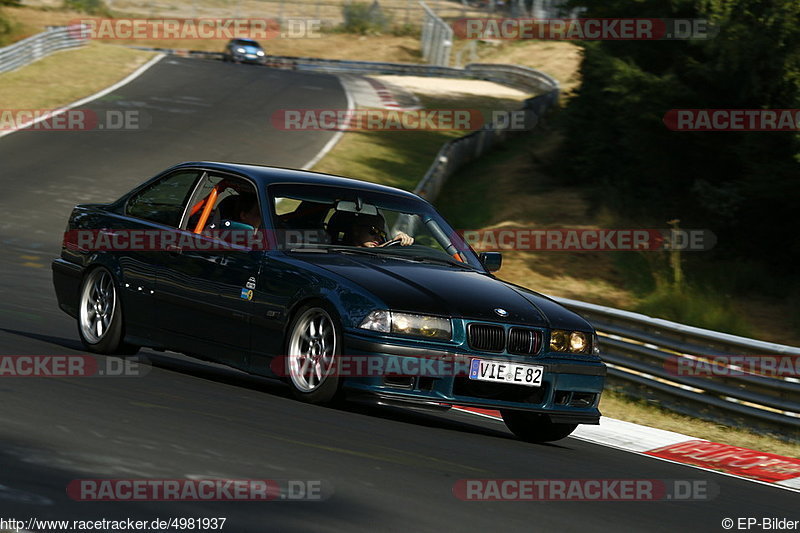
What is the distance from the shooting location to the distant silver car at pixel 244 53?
54062mm

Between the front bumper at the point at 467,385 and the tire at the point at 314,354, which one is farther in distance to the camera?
the tire at the point at 314,354

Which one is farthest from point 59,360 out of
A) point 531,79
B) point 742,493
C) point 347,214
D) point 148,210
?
point 531,79

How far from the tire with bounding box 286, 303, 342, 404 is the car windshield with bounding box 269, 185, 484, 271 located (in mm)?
680

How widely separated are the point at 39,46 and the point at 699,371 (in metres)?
31.9

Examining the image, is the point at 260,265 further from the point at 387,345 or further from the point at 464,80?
the point at 464,80

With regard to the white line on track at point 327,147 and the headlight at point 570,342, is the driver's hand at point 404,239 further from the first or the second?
the white line on track at point 327,147

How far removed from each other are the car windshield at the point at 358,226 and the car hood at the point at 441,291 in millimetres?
216

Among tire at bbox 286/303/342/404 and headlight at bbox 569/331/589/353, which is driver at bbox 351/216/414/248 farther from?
headlight at bbox 569/331/589/353

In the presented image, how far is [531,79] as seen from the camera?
51.6m

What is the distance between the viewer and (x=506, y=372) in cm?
739

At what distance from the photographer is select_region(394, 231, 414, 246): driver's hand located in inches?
336

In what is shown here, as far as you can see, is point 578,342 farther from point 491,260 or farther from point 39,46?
point 39,46

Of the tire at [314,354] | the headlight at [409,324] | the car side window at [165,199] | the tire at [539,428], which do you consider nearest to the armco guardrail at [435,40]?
the car side window at [165,199]

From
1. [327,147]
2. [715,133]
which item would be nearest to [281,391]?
[715,133]
